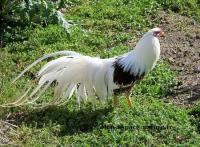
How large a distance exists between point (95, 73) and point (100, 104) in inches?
22.2

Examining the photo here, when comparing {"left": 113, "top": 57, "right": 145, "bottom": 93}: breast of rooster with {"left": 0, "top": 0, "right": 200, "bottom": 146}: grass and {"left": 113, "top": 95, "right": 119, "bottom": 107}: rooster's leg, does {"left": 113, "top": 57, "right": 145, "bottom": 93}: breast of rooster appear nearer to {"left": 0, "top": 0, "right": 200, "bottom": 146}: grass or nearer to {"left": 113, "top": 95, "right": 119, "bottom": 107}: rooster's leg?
{"left": 113, "top": 95, "right": 119, "bottom": 107}: rooster's leg

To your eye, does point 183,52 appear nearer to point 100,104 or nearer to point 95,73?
point 100,104

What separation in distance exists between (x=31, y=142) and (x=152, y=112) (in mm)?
1698

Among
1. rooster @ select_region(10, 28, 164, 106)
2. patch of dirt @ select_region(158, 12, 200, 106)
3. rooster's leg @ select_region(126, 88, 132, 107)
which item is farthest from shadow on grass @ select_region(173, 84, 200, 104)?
rooster @ select_region(10, 28, 164, 106)

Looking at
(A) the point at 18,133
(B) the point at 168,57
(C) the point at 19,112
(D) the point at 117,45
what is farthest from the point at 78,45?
(A) the point at 18,133

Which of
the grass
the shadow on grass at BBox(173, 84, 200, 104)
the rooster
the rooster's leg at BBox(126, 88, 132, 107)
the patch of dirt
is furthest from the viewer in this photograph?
the patch of dirt

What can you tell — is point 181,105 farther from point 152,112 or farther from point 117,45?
point 117,45

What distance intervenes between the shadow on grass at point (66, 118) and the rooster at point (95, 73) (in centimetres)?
18

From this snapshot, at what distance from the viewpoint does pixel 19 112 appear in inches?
299

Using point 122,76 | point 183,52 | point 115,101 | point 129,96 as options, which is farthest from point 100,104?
point 183,52

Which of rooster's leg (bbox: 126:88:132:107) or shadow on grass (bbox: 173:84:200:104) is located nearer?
rooster's leg (bbox: 126:88:132:107)

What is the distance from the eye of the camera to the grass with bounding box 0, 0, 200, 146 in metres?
6.97

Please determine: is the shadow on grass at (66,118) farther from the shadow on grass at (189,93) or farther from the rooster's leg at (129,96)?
the shadow on grass at (189,93)

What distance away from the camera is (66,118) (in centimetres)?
740
